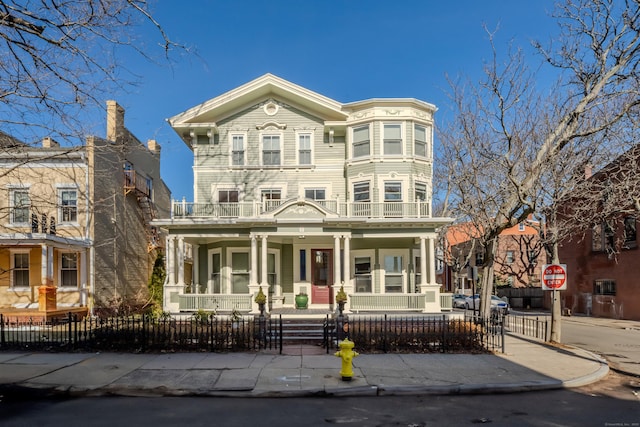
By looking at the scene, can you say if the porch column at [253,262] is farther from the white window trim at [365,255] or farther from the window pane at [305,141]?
the window pane at [305,141]

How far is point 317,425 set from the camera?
6.75 meters

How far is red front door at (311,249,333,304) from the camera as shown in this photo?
19578 millimetres

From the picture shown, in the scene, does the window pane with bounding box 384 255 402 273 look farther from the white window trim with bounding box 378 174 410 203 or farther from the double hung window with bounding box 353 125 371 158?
the double hung window with bounding box 353 125 371 158

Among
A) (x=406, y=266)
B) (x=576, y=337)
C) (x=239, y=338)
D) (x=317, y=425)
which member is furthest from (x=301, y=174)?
(x=317, y=425)

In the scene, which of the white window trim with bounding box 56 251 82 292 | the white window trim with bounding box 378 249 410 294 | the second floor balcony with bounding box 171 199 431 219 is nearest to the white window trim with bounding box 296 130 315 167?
the second floor balcony with bounding box 171 199 431 219

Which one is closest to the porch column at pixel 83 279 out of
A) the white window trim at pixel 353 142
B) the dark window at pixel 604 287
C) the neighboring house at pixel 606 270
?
the white window trim at pixel 353 142

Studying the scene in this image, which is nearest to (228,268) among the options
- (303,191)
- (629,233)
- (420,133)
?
(303,191)

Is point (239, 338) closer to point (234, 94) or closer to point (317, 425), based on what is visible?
point (317, 425)

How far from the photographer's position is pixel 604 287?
84.5 ft

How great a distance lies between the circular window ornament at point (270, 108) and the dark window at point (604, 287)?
833 inches

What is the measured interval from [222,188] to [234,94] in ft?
14.2

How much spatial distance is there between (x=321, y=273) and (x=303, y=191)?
3846 mm

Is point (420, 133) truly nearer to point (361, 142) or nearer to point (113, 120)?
point (361, 142)

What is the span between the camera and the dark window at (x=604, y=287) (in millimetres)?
25094
